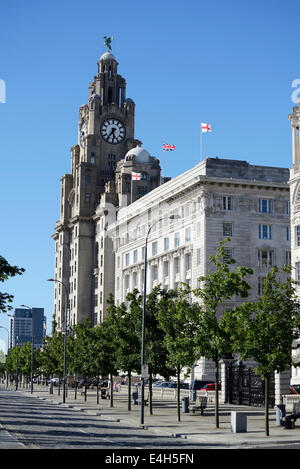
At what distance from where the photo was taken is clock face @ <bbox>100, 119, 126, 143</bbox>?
143000 mm

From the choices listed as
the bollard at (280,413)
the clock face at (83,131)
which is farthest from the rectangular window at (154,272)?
the bollard at (280,413)

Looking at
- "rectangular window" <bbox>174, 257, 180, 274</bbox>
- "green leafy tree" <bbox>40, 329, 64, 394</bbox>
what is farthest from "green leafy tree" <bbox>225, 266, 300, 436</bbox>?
"rectangular window" <bbox>174, 257, 180, 274</bbox>

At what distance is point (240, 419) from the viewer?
Answer: 111 feet

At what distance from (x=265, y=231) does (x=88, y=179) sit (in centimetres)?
5966

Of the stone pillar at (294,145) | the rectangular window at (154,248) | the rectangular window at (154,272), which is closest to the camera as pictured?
the stone pillar at (294,145)

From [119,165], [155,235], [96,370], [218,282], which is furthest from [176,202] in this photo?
[218,282]

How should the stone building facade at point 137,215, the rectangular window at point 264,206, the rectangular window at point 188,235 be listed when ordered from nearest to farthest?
the stone building facade at point 137,215
the rectangular window at point 264,206
the rectangular window at point 188,235

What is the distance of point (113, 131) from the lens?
5664 inches

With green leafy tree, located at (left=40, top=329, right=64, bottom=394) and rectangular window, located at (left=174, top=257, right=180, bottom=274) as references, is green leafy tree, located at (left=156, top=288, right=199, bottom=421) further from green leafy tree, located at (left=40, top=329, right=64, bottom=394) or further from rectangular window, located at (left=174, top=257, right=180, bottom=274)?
rectangular window, located at (left=174, top=257, right=180, bottom=274)

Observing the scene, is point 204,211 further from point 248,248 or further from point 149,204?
point 149,204

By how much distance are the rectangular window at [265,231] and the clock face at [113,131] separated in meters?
63.8

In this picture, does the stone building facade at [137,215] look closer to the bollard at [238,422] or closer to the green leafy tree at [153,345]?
the green leafy tree at [153,345]

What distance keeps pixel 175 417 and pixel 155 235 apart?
5345 cm

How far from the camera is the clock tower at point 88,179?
135875 millimetres
